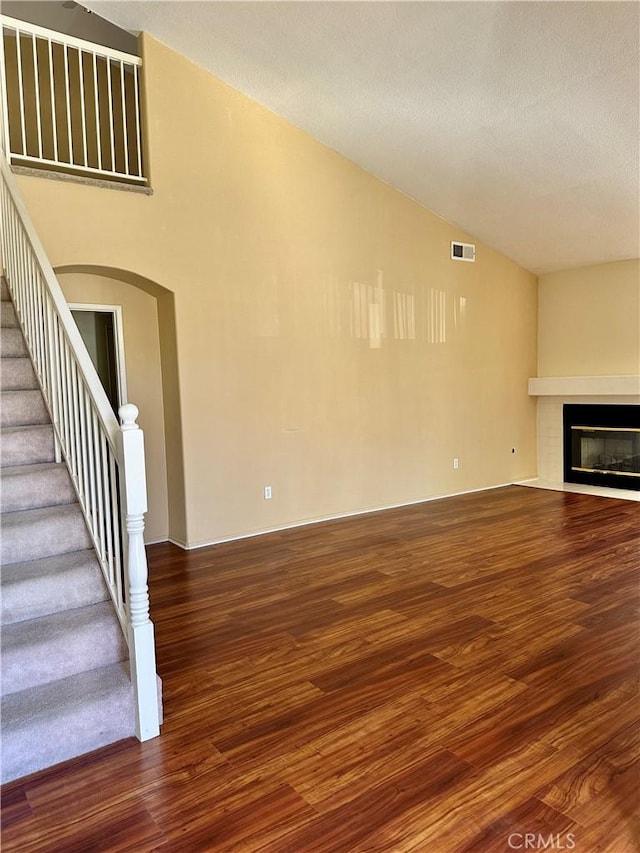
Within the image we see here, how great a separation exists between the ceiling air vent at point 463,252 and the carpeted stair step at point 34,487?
530 cm

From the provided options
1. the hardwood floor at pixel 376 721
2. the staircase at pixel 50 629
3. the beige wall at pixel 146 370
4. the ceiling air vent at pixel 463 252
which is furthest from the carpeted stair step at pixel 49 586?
the ceiling air vent at pixel 463 252

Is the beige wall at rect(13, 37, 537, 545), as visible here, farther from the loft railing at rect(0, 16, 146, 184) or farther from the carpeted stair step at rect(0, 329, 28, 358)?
the carpeted stair step at rect(0, 329, 28, 358)

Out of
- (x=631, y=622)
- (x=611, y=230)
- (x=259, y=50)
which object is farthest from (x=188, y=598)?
(x=611, y=230)

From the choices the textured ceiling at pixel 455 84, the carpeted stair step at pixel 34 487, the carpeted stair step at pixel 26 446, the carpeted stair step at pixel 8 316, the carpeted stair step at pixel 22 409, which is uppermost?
the textured ceiling at pixel 455 84

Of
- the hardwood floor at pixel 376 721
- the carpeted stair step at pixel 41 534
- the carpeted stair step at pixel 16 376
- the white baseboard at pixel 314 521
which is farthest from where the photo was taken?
the white baseboard at pixel 314 521

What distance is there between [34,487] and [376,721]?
6.58ft

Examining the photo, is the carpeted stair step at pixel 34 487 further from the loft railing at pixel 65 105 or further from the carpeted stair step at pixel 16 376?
the loft railing at pixel 65 105

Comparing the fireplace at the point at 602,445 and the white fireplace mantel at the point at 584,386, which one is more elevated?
the white fireplace mantel at the point at 584,386

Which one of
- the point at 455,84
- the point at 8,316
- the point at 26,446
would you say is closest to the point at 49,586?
the point at 26,446

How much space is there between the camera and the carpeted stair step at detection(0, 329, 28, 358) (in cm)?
369

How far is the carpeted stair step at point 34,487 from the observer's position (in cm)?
289

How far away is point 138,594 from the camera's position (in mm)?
2268

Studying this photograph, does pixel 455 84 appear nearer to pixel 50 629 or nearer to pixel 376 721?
pixel 376 721

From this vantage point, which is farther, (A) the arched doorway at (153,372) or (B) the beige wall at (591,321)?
(B) the beige wall at (591,321)
